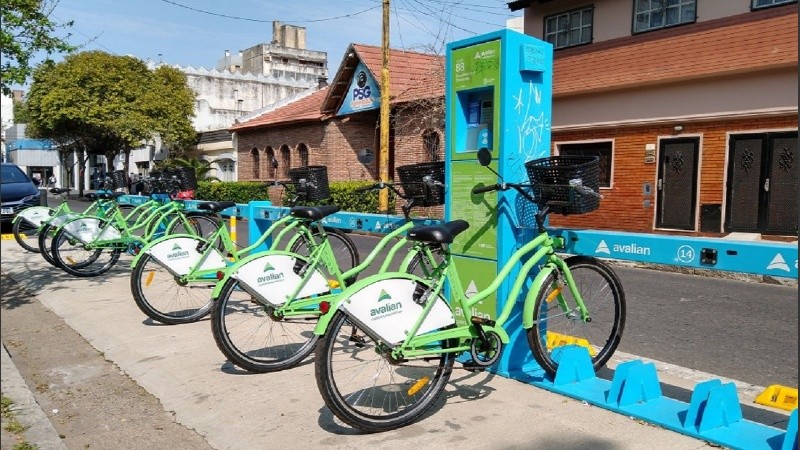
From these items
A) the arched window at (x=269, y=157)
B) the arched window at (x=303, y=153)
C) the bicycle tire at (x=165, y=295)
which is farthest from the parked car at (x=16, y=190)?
the arched window at (x=269, y=157)

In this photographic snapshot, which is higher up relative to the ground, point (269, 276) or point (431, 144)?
point (431, 144)

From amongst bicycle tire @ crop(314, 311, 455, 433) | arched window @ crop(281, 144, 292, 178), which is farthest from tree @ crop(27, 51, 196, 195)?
bicycle tire @ crop(314, 311, 455, 433)

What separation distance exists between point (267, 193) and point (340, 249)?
816 inches

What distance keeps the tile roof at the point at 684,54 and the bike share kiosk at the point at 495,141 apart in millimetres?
10327

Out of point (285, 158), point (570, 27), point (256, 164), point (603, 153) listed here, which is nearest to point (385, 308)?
point (603, 153)

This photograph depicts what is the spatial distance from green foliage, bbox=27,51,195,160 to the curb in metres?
30.4

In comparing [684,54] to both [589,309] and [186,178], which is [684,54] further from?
[589,309]

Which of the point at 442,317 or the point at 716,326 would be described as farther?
the point at 716,326

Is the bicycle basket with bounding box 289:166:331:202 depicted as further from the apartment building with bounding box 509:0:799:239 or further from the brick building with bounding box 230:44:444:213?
the brick building with bounding box 230:44:444:213

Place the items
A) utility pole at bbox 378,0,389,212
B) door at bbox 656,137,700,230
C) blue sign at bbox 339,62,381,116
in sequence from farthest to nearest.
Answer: blue sign at bbox 339,62,381,116 < utility pole at bbox 378,0,389,212 < door at bbox 656,137,700,230

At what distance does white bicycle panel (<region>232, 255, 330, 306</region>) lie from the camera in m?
4.66

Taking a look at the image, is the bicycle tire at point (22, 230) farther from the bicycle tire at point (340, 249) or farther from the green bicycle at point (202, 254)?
the bicycle tire at point (340, 249)

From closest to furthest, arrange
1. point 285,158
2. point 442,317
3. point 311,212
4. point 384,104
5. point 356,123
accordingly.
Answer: point 442,317 → point 311,212 → point 384,104 → point 356,123 → point 285,158

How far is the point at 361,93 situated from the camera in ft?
77.0
